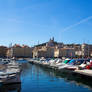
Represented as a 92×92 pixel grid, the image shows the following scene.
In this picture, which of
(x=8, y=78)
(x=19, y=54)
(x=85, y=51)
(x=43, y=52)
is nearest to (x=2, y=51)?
(x=19, y=54)

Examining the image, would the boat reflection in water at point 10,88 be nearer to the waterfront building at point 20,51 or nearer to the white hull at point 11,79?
the white hull at point 11,79

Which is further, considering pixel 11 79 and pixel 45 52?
pixel 45 52

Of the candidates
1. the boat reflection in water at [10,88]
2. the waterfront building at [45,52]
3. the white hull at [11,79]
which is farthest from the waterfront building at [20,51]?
the boat reflection in water at [10,88]

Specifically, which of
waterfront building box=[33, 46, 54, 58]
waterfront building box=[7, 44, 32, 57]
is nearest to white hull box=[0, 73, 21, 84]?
waterfront building box=[33, 46, 54, 58]

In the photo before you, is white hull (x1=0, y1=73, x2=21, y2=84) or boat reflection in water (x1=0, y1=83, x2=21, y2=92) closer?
boat reflection in water (x1=0, y1=83, x2=21, y2=92)

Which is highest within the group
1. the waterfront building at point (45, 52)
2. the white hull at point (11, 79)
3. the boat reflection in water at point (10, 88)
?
the waterfront building at point (45, 52)

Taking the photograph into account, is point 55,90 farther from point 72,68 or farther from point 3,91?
point 72,68

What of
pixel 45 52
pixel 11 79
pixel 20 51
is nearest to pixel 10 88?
pixel 11 79

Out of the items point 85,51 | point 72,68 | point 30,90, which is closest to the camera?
point 30,90

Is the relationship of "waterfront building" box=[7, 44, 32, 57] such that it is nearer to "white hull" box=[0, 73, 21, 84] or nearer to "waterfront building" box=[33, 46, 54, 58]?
"waterfront building" box=[33, 46, 54, 58]

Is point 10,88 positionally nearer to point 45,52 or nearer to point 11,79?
point 11,79

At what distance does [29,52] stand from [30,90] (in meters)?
141

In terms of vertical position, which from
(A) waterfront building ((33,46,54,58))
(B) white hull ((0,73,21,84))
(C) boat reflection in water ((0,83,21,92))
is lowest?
(C) boat reflection in water ((0,83,21,92))

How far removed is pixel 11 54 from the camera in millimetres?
146000
